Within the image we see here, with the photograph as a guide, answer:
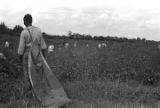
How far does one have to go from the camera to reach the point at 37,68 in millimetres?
6645

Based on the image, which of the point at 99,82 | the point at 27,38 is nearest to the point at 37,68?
the point at 27,38

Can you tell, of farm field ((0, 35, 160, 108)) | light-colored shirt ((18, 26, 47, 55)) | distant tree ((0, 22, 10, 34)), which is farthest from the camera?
distant tree ((0, 22, 10, 34))

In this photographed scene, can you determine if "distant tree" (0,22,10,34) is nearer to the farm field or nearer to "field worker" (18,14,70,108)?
the farm field

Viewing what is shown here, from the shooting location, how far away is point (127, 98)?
7.81 metres

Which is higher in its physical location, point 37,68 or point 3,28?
point 3,28

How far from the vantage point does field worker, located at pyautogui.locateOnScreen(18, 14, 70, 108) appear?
645cm

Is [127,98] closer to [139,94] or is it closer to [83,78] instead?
[139,94]

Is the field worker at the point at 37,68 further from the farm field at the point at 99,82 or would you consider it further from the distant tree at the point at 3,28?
the distant tree at the point at 3,28

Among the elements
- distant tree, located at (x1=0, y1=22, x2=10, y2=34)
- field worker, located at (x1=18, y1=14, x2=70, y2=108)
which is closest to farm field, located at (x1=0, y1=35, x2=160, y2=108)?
field worker, located at (x1=18, y1=14, x2=70, y2=108)

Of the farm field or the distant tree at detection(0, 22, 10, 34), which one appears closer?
the farm field

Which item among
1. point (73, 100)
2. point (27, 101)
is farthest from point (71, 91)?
point (27, 101)

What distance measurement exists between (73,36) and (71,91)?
24.3 meters

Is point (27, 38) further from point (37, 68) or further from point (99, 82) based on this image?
point (99, 82)

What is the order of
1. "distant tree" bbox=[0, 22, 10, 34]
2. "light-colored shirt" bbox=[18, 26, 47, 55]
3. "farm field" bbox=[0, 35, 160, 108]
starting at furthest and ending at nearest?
"distant tree" bbox=[0, 22, 10, 34] < "farm field" bbox=[0, 35, 160, 108] < "light-colored shirt" bbox=[18, 26, 47, 55]
